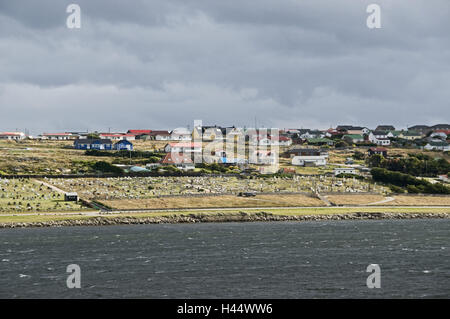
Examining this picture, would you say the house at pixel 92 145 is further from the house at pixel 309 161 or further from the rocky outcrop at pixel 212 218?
the rocky outcrop at pixel 212 218

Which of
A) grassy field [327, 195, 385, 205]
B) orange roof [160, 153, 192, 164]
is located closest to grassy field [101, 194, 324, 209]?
grassy field [327, 195, 385, 205]

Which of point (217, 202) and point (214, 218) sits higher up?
point (217, 202)

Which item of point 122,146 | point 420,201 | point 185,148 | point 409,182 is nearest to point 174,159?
point 185,148

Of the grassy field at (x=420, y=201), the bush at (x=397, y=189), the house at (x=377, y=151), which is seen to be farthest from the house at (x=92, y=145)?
the grassy field at (x=420, y=201)

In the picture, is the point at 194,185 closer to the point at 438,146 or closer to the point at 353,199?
the point at 353,199

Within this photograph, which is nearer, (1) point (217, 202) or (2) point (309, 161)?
(1) point (217, 202)

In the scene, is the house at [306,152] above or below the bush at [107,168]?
above

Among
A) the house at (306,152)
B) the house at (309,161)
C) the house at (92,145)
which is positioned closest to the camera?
the house at (309,161)
